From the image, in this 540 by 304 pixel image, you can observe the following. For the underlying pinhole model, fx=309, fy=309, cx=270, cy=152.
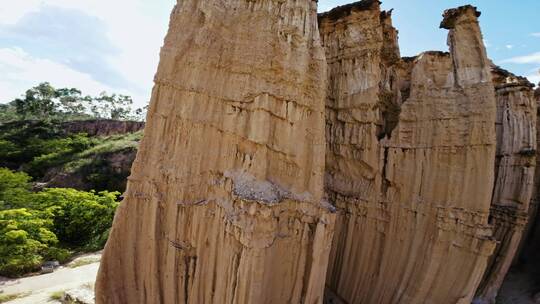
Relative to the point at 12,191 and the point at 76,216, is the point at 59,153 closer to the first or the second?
the point at 12,191

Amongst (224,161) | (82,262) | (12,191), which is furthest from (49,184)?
(224,161)

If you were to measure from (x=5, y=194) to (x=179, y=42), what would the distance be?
862 inches

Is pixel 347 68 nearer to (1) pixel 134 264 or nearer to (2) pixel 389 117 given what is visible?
(2) pixel 389 117

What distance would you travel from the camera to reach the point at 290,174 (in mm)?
7461

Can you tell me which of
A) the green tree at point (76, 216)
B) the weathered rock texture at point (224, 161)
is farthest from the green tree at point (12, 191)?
the weathered rock texture at point (224, 161)

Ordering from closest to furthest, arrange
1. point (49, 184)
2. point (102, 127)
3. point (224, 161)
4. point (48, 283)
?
point (224, 161)
point (48, 283)
point (49, 184)
point (102, 127)

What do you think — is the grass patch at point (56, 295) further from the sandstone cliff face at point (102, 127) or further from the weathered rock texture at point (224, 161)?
the sandstone cliff face at point (102, 127)

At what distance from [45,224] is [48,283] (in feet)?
19.7

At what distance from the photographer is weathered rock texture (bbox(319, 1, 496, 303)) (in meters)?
8.73

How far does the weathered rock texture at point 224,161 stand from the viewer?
7.01m

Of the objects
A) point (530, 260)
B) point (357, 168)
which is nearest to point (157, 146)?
point (357, 168)

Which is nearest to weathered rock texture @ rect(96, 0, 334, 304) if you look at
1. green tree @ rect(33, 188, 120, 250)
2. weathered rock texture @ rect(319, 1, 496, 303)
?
weathered rock texture @ rect(319, 1, 496, 303)

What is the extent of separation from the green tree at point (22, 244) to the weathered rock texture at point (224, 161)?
36.0ft

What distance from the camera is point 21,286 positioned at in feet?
45.1
